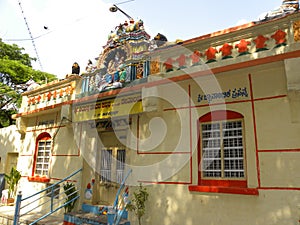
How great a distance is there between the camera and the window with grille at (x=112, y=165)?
25.5 feet

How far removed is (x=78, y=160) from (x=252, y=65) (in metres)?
6.29

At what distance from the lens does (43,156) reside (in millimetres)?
9914

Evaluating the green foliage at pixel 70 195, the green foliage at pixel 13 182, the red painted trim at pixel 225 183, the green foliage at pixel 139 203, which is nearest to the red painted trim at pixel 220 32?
the red painted trim at pixel 225 183

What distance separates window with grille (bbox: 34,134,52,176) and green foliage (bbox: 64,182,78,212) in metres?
2.00

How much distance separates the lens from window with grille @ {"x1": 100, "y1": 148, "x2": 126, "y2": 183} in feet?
25.5

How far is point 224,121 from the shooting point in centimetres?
599

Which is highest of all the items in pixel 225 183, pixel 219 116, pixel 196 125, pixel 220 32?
pixel 220 32

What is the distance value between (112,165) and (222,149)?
3.80 m

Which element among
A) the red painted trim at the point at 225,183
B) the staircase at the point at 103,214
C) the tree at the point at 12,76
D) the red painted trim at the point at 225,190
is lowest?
the staircase at the point at 103,214

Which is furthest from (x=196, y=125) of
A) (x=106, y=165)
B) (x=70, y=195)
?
(x=70, y=195)

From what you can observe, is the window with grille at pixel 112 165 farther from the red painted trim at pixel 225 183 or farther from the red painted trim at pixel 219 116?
the red painted trim at pixel 219 116

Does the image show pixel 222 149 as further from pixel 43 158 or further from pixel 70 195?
pixel 43 158

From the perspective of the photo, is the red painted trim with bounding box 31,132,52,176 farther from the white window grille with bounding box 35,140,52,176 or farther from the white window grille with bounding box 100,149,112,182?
the white window grille with bounding box 100,149,112,182

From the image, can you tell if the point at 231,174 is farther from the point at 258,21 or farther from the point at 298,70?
the point at 258,21
